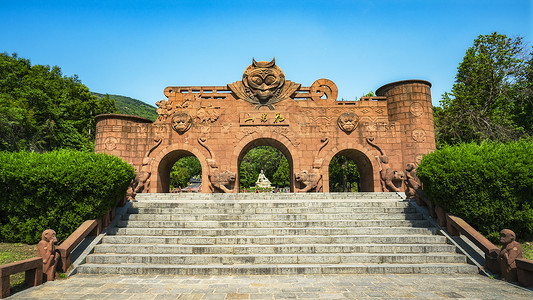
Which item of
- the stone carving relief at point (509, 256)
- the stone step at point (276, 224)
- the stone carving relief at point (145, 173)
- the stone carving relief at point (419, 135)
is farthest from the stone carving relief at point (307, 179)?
the stone carving relief at point (509, 256)

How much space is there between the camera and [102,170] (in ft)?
25.9

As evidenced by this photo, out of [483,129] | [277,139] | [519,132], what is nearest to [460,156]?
[277,139]

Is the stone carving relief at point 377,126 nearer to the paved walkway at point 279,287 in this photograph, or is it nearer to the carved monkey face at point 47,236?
the paved walkway at point 279,287

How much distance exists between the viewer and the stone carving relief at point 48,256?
622 centimetres

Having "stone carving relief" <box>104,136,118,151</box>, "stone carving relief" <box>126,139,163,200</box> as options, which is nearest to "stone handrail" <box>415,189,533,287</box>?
"stone carving relief" <box>126,139,163,200</box>

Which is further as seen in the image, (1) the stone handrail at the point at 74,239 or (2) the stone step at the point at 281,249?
(2) the stone step at the point at 281,249

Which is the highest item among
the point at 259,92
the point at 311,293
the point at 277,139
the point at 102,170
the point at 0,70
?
the point at 0,70

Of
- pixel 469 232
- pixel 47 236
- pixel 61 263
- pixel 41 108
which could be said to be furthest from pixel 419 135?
pixel 41 108

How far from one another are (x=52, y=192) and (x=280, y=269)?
6218 millimetres

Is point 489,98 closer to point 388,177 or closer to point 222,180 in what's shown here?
point 388,177

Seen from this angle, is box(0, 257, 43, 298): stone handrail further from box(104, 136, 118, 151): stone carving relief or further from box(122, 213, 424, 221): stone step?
box(104, 136, 118, 151): stone carving relief

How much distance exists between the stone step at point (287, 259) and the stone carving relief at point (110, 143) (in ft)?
32.2

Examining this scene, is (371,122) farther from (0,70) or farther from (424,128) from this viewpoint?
(0,70)

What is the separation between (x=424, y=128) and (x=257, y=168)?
101ft
